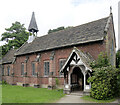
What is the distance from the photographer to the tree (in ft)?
148

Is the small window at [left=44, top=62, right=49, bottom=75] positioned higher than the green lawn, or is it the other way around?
the small window at [left=44, top=62, right=49, bottom=75]

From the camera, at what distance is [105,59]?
1427 centimetres

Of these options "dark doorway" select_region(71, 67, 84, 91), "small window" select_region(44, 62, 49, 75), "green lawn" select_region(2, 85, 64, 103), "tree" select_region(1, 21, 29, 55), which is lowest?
"green lawn" select_region(2, 85, 64, 103)

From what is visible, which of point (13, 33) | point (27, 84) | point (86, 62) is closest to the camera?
point (86, 62)

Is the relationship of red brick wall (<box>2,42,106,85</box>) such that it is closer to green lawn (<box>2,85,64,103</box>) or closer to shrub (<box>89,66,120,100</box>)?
shrub (<box>89,66,120,100</box>)

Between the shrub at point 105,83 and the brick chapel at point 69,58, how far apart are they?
3.94 ft

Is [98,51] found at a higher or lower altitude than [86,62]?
higher

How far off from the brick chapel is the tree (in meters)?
17.1

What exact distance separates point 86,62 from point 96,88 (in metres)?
2.92

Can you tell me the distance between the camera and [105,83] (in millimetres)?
11992

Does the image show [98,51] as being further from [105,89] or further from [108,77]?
[105,89]

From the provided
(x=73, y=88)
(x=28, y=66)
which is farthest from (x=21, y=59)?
(x=73, y=88)

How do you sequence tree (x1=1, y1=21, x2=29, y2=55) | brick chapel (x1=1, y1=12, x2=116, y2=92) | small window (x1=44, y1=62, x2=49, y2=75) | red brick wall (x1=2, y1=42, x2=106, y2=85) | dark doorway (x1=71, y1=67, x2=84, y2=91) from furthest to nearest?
tree (x1=1, y1=21, x2=29, y2=55) < small window (x1=44, y1=62, x2=49, y2=75) < dark doorway (x1=71, y1=67, x2=84, y2=91) < red brick wall (x1=2, y1=42, x2=106, y2=85) < brick chapel (x1=1, y1=12, x2=116, y2=92)

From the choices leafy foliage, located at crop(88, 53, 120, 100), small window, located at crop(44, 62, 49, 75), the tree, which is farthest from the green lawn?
the tree
